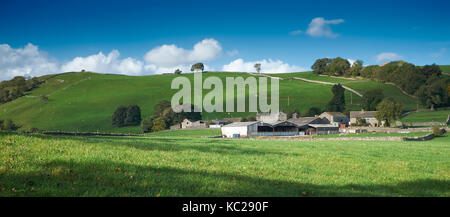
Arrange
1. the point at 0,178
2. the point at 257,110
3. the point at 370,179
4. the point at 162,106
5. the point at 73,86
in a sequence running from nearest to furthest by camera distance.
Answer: the point at 0,178, the point at 370,179, the point at 162,106, the point at 257,110, the point at 73,86

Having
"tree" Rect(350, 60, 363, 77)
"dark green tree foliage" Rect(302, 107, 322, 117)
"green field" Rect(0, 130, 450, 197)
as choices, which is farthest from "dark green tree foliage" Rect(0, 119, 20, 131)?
"tree" Rect(350, 60, 363, 77)

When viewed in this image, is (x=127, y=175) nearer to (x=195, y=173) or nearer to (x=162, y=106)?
(x=195, y=173)

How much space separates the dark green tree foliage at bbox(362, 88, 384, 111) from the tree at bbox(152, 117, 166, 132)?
75.3 meters

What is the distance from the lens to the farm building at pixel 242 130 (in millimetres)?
83438

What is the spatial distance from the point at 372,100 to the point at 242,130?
64342 mm

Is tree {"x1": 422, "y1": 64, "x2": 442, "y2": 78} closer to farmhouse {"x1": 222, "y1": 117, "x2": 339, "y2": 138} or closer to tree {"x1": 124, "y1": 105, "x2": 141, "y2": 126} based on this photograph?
farmhouse {"x1": 222, "y1": 117, "x2": 339, "y2": 138}

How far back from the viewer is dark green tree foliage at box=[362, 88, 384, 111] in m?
122

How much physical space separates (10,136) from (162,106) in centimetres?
10857

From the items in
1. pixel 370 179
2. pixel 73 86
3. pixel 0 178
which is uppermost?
pixel 73 86

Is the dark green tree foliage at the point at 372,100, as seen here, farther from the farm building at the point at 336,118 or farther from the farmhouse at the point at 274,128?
the farmhouse at the point at 274,128

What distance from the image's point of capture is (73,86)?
179500 millimetres

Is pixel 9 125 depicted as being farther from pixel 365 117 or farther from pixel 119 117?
pixel 365 117
